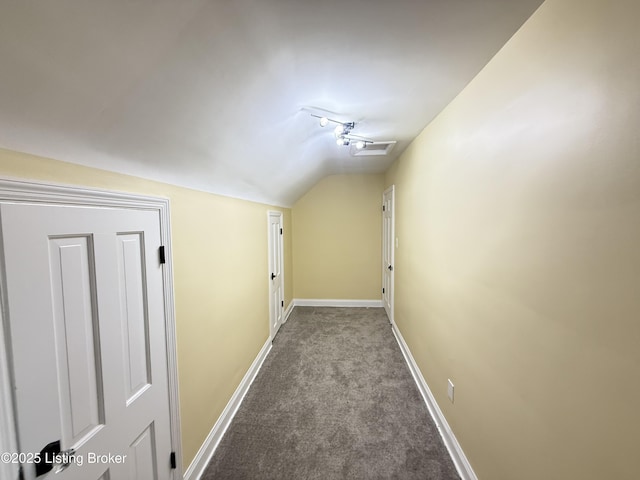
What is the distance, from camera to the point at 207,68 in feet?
3.26

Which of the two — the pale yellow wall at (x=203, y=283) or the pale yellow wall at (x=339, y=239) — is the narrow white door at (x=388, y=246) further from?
the pale yellow wall at (x=203, y=283)

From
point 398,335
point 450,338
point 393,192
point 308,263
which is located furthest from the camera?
point 308,263

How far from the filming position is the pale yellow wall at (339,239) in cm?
453

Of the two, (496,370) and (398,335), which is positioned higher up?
(496,370)

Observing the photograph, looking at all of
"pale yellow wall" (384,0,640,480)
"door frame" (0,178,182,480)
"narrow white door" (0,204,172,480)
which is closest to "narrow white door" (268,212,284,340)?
"door frame" (0,178,182,480)

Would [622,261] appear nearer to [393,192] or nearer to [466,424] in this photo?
[466,424]

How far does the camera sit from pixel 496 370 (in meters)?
1.27

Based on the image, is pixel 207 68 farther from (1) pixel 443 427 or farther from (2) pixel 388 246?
(2) pixel 388 246

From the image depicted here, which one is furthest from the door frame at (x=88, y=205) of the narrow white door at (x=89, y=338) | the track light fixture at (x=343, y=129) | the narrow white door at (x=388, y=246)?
the narrow white door at (x=388, y=246)

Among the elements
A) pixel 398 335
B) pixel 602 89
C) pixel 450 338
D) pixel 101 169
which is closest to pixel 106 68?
pixel 101 169

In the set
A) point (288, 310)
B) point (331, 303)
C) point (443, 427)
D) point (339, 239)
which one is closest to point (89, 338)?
point (443, 427)

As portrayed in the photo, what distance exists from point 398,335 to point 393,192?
1.96 metres

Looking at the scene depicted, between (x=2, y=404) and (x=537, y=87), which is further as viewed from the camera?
(x=537, y=87)

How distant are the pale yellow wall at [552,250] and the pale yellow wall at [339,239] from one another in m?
2.83
